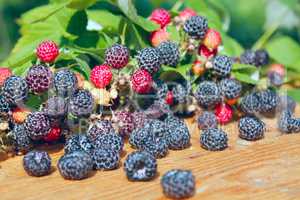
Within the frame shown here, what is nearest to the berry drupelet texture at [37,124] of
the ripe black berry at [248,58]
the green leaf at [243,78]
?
the green leaf at [243,78]

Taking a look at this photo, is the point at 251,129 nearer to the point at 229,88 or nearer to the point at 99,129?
the point at 229,88

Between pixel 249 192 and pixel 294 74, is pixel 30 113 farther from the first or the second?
pixel 294 74

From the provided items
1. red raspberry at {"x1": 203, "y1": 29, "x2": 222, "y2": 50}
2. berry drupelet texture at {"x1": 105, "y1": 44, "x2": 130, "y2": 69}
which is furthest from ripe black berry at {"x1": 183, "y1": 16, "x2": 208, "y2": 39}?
berry drupelet texture at {"x1": 105, "y1": 44, "x2": 130, "y2": 69}

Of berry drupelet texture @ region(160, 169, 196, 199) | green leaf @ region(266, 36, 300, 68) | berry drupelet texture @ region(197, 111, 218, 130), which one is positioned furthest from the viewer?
green leaf @ region(266, 36, 300, 68)

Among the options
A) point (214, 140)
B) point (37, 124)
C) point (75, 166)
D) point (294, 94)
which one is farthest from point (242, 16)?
point (75, 166)

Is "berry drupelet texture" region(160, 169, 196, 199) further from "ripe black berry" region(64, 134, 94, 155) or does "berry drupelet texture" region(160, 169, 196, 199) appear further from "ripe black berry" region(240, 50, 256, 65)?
"ripe black berry" region(240, 50, 256, 65)
